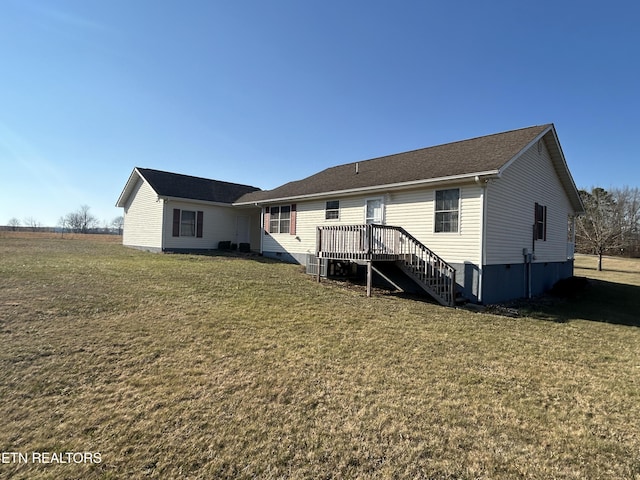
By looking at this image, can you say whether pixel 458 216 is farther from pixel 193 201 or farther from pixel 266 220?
pixel 193 201

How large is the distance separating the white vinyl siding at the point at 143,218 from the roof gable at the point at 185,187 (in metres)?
0.52

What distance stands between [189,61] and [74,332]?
10.3 m

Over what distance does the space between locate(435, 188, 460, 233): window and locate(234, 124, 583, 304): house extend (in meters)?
0.03

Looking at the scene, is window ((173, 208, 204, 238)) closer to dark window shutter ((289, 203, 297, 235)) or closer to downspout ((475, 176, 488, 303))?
dark window shutter ((289, 203, 297, 235))

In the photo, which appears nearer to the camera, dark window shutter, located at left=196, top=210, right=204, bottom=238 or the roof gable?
the roof gable

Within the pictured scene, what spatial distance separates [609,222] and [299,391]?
38.5 meters

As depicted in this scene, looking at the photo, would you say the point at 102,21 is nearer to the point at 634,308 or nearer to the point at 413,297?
the point at 413,297

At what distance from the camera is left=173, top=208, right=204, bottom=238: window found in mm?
18344

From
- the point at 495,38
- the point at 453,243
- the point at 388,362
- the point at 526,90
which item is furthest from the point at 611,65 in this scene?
the point at 388,362

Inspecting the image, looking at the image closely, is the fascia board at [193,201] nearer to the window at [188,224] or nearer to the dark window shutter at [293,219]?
the window at [188,224]

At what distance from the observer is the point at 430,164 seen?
12062 mm

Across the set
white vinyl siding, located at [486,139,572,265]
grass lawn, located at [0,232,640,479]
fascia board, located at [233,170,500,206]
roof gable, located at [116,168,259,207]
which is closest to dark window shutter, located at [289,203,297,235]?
fascia board, located at [233,170,500,206]

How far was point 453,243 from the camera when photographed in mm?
10297

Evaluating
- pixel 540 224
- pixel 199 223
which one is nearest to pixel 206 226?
pixel 199 223
